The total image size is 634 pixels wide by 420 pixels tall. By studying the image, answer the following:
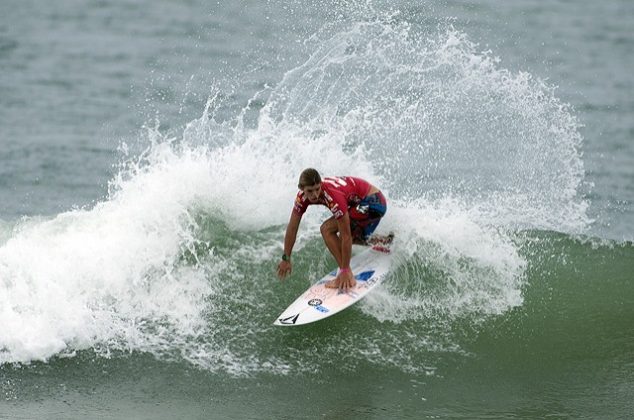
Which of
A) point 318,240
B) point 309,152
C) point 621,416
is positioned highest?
point 309,152

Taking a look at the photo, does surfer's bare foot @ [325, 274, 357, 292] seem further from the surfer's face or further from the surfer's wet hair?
the surfer's wet hair

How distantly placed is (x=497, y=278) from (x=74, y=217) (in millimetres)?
5112

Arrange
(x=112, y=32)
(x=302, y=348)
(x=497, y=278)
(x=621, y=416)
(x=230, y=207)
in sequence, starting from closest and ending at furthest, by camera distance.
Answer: (x=621, y=416) → (x=302, y=348) → (x=497, y=278) → (x=230, y=207) → (x=112, y=32)

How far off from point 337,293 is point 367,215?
2.95 feet

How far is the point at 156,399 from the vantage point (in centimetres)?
934

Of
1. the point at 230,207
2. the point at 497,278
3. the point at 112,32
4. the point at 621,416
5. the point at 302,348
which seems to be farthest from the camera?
the point at 112,32

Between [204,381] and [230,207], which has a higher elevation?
[230,207]

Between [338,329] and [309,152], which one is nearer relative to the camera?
[338,329]

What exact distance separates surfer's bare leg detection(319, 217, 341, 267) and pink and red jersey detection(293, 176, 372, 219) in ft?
0.85

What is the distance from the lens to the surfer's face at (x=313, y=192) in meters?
9.73

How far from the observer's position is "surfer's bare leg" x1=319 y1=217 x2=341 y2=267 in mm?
10352

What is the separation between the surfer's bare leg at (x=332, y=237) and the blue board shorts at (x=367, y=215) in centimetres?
34

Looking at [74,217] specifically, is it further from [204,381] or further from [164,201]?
[204,381]

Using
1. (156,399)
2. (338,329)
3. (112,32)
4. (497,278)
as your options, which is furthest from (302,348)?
(112,32)
